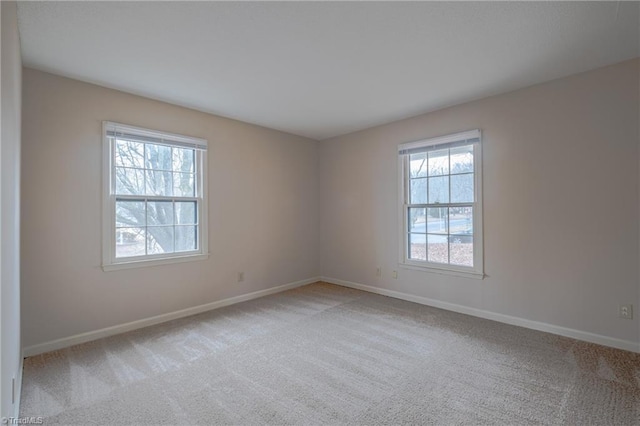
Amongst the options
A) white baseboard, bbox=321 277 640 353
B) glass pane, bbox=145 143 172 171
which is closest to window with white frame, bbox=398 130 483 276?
white baseboard, bbox=321 277 640 353

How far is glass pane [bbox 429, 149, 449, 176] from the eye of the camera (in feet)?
12.8

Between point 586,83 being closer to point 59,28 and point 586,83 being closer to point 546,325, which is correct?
point 546,325

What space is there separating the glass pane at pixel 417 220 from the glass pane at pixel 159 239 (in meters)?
3.10

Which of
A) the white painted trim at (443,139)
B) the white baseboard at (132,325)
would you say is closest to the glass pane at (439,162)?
the white painted trim at (443,139)

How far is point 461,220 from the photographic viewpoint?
3771 millimetres

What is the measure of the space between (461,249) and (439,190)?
791 mm

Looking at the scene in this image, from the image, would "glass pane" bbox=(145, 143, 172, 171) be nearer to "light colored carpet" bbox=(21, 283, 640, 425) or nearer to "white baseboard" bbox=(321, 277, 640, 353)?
"light colored carpet" bbox=(21, 283, 640, 425)

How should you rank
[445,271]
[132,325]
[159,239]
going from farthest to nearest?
[445,271], [159,239], [132,325]

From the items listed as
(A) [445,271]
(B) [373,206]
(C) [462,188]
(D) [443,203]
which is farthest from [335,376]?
(B) [373,206]

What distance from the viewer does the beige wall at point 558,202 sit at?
2.73 meters

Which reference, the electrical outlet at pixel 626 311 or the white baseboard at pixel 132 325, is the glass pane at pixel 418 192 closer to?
the electrical outlet at pixel 626 311

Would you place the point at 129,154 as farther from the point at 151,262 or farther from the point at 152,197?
the point at 151,262

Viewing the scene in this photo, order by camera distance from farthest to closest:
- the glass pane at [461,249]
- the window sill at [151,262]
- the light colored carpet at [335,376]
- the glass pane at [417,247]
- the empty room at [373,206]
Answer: the glass pane at [417,247] < the glass pane at [461,249] < the window sill at [151,262] < the empty room at [373,206] < the light colored carpet at [335,376]

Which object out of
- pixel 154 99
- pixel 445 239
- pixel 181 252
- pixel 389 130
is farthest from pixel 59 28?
pixel 445 239
